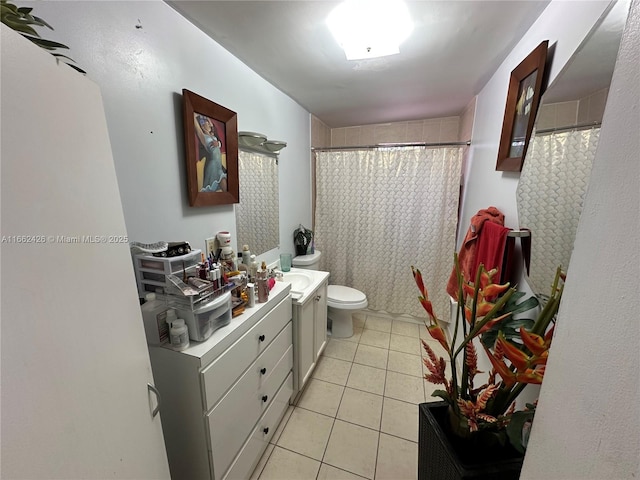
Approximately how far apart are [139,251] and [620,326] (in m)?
1.29

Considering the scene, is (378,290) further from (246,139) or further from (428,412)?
(246,139)

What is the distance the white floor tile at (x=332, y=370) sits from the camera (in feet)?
6.21

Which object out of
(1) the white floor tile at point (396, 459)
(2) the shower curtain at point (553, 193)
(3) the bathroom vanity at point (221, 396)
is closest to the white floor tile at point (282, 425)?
(3) the bathroom vanity at point (221, 396)

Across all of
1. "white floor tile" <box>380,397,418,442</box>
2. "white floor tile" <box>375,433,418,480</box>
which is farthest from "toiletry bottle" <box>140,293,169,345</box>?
"white floor tile" <box>380,397,418,442</box>

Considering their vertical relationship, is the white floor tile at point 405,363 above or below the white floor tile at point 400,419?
above

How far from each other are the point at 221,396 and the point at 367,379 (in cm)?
128

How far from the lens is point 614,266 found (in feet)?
1.11

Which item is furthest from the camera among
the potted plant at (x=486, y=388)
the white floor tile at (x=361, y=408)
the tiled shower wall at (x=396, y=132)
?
the tiled shower wall at (x=396, y=132)

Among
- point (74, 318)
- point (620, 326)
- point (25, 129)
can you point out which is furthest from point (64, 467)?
point (620, 326)

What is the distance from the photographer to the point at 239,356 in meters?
1.05

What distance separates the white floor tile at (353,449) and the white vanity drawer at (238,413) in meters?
0.46

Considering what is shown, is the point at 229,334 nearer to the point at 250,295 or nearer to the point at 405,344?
the point at 250,295

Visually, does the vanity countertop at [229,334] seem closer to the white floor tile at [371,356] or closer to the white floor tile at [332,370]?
the white floor tile at [332,370]

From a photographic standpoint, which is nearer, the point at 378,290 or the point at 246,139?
the point at 246,139
